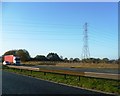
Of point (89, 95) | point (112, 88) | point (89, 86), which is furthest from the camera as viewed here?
point (89, 86)

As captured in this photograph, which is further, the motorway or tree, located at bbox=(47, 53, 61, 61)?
tree, located at bbox=(47, 53, 61, 61)

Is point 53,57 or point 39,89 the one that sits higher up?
point 53,57

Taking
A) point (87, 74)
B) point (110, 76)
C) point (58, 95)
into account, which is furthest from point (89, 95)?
point (87, 74)

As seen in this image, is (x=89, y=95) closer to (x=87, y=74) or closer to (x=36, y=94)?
(x=36, y=94)

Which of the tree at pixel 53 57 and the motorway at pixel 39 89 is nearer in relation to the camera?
the motorway at pixel 39 89

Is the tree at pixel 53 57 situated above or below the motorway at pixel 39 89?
above

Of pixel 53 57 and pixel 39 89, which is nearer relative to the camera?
pixel 39 89

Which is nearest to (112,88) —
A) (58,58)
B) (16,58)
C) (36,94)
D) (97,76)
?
(97,76)

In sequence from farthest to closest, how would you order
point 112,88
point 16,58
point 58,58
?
point 58,58
point 16,58
point 112,88

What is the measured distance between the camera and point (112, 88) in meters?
17.0

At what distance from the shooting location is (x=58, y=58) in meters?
177

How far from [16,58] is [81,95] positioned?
75748 mm

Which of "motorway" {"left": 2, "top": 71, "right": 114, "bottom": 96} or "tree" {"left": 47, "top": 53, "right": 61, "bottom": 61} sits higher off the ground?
"tree" {"left": 47, "top": 53, "right": 61, "bottom": 61}

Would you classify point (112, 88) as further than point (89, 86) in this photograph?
No
